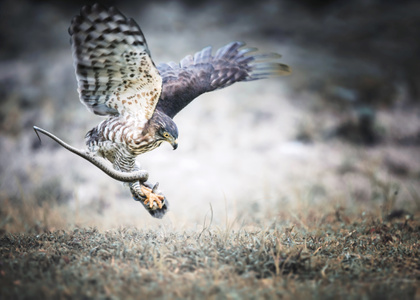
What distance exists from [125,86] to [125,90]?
5 centimetres

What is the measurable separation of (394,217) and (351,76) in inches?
318

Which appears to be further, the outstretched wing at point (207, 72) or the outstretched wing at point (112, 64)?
the outstretched wing at point (207, 72)

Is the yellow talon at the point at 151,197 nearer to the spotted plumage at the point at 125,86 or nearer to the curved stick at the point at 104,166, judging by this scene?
the spotted plumage at the point at 125,86

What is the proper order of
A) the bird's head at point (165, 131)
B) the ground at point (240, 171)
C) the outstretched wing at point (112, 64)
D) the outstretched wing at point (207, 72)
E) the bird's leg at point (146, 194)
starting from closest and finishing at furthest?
the ground at point (240, 171) → the outstretched wing at point (112, 64) → the bird's head at point (165, 131) → the bird's leg at point (146, 194) → the outstretched wing at point (207, 72)

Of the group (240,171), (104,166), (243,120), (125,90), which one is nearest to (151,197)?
(104,166)

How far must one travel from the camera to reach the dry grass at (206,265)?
2.13 metres

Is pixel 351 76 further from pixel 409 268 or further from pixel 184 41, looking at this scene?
pixel 409 268

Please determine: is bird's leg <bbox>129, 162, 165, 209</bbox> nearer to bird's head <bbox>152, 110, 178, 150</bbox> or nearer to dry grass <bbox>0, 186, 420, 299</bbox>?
dry grass <bbox>0, 186, 420, 299</bbox>

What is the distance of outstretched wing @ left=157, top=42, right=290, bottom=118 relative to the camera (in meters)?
3.45

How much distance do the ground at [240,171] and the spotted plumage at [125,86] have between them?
86cm

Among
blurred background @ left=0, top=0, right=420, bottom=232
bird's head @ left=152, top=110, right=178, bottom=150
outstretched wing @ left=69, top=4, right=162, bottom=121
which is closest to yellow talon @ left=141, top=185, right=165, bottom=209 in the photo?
blurred background @ left=0, top=0, right=420, bottom=232

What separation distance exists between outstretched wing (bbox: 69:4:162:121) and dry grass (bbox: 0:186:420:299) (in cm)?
124

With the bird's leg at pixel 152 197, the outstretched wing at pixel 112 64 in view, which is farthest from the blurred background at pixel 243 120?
the outstretched wing at pixel 112 64

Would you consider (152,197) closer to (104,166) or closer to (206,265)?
(104,166)
